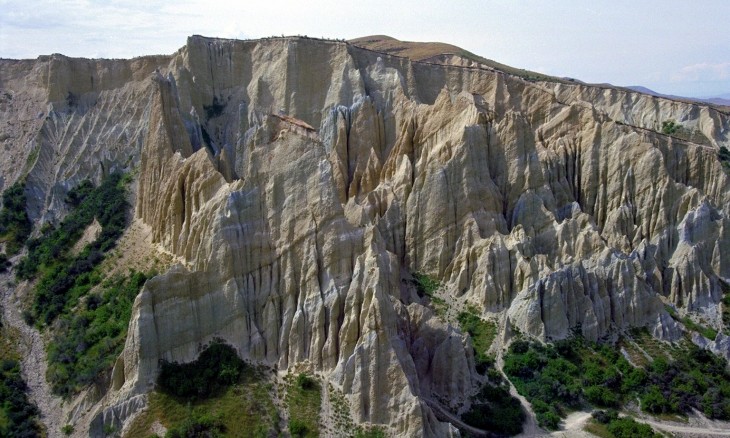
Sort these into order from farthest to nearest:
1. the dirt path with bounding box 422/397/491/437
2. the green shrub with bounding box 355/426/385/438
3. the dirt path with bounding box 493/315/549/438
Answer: the dirt path with bounding box 493/315/549/438 < the dirt path with bounding box 422/397/491/437 < the green shrub with bounding box 355/426/385/438

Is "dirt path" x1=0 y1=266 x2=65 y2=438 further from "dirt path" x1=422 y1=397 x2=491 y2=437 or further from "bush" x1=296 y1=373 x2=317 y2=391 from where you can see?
"dirt path" x1=422 y1=397 x2=491 y2=437

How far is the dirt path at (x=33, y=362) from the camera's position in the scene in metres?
44.7

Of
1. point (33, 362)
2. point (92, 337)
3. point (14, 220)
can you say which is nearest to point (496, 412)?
point (92, 337)

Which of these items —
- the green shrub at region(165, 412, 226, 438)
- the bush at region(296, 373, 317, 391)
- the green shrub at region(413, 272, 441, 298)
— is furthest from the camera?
the green shrub at region(413, 272, 441, 298)

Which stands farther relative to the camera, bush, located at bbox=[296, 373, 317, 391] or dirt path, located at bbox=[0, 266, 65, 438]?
dirt path, located at bbox=[0, 266, 65, 438]

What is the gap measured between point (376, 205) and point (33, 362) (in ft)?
96.4

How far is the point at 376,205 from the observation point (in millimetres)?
59750

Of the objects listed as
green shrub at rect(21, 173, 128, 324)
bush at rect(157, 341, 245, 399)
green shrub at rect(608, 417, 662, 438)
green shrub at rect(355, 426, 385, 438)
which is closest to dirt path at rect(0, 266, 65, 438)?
green shrub at rect(21, 173, 128, 324)

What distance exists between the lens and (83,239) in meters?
61.3

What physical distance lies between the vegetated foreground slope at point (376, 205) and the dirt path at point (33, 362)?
201 centimetres

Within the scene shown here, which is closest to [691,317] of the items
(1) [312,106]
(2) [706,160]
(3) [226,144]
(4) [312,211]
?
(2) [706,160]

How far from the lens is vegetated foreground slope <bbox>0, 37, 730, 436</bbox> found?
43062 mm

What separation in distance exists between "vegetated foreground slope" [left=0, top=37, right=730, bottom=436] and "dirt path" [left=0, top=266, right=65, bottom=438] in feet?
6.60

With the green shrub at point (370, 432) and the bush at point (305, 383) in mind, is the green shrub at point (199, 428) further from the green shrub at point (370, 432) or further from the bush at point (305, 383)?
the green shrub at point (370, 432)
